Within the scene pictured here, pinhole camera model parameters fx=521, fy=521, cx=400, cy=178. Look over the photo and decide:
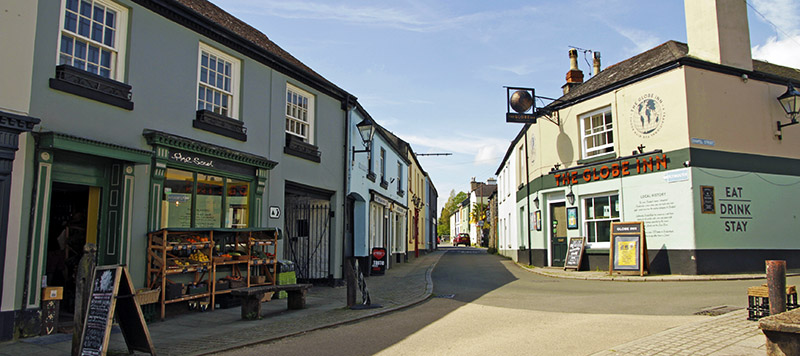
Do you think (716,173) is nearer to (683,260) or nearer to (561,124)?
(683,260)

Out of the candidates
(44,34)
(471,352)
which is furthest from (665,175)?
(44,34)

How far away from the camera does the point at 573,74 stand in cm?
2420

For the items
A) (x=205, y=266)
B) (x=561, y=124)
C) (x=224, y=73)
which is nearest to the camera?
(x=205, y=266)

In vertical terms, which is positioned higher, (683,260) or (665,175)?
A: (665,175)

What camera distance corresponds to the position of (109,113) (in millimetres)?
8398

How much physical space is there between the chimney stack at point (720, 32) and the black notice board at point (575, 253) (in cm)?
687

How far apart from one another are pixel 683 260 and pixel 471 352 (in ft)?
35.6

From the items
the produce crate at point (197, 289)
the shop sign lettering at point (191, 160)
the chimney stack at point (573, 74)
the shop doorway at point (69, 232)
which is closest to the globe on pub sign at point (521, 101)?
the chimney stack at point (573, 74)

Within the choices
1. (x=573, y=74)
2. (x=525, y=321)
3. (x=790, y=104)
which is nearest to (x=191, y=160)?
(x=525, y=321)

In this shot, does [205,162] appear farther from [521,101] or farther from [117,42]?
Answer: [521,101]

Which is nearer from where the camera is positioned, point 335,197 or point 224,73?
point 224,73

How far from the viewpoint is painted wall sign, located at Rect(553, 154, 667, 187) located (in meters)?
15.6

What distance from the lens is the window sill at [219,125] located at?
10227 millimetres

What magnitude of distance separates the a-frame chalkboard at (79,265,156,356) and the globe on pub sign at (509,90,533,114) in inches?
628
